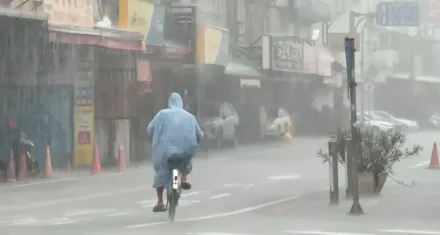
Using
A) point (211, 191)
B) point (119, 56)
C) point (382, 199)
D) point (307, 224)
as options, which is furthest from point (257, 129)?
point (307, 224)

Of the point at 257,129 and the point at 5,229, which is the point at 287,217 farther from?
the point at 257,129

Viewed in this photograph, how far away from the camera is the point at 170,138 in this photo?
13164 millimetres

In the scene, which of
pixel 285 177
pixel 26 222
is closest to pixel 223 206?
pixel 26 222

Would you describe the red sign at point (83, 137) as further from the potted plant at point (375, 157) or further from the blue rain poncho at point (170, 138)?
the blue rain poncho at point (170, 138)

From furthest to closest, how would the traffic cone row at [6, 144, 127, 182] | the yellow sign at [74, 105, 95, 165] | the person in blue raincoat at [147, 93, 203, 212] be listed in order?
1. the yellow sign at [74, 105, 95, 165]
2. the traffic cone row at [6, 144, 127, 182]
3. the person in blue raincoat at [147, 93, 203, 212]

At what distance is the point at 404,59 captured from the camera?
232 ft

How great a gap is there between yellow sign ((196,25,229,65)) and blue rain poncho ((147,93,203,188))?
1985 cm

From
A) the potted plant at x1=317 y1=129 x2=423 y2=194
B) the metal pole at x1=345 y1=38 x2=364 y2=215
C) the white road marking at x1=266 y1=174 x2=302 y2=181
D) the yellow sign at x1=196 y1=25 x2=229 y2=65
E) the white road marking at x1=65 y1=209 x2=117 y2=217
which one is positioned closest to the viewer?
the metal pole at x1=345 y1=38 x2=364 y2=215

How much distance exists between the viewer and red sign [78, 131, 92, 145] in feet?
84.5

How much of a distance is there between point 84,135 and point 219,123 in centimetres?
970

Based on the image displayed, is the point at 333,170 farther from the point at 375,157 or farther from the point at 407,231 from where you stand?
the point at 407,231

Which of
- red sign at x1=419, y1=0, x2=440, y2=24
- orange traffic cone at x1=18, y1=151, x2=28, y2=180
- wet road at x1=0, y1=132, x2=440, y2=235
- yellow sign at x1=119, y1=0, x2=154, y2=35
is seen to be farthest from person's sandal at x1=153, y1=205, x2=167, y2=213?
red sign at x1=419, y1=0, x2=440, y2=24

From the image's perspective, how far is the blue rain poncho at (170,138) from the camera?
13.2m

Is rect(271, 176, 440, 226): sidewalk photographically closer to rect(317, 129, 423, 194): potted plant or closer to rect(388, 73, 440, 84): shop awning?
rect(317, 129, 423, 194): potted plant
